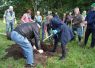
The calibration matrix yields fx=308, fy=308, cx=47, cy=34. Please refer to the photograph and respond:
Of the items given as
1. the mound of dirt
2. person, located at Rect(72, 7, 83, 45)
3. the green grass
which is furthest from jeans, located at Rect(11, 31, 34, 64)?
person, located at Rect(72, 7, 83, 45)

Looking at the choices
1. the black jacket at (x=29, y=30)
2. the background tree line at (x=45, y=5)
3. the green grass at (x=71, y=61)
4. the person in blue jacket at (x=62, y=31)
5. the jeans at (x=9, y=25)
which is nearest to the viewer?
the black jacket at (x=29, y=30)

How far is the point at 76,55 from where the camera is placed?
11797mm

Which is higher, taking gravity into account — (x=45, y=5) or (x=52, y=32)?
(x=52, y=32)

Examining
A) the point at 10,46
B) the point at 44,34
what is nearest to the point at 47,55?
the point at 10,46

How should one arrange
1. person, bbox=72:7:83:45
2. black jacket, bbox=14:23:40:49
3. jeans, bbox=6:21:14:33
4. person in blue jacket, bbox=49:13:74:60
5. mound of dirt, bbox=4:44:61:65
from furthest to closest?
jeans, bbox=6:21:14:33 < person, bbox=72:7:83:45 < mound of dirt, bbox=4:44:61:65 < person in blue jacket, bbox=49:13:74:60 < black jacket, bbox=14:23:40:49

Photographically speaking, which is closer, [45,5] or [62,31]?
[62,31]

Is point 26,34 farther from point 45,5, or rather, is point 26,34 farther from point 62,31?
point 45,5

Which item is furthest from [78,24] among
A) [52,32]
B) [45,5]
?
[45,5]

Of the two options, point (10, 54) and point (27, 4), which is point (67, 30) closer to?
point (10, 54)

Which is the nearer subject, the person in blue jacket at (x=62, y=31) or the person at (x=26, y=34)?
the person at (x=26, y=34)

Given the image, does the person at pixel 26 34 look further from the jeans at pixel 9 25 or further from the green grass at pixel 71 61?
the jeans at pixel 9 25

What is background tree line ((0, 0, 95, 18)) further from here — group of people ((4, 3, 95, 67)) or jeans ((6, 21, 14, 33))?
group of people ((4, 3, 95, 67))

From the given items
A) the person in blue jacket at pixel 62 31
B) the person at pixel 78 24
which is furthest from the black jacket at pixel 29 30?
the person at pixel 78 24

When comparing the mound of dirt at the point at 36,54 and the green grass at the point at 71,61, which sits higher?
the mound of dirt at the point at 36,54
